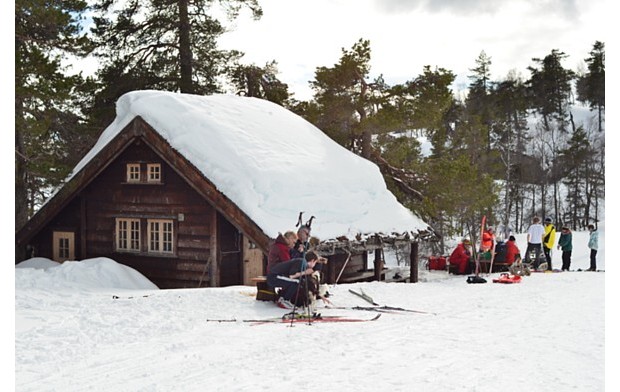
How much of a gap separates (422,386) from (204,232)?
11.2 m

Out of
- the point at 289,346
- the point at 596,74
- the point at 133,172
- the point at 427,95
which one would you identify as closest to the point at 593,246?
the point at 427,95

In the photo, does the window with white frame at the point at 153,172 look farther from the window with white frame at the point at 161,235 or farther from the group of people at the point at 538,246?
the group of people at the point at 538,246

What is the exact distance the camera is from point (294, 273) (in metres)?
11.1

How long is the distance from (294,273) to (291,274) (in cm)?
7

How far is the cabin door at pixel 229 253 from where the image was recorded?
16.9 m

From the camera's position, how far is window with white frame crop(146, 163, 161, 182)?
17750 millimetres

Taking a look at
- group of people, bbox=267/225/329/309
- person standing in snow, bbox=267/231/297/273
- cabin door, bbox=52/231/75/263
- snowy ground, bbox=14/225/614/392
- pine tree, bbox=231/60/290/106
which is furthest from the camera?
pine tree, bbox=231/60/290/106

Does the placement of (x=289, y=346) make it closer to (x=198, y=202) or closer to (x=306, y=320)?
(x=306, y=320)

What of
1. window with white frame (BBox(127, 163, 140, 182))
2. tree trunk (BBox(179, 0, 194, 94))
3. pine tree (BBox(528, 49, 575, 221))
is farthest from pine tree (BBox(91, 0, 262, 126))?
pine tree (BBox(528, 49, 575, 221))

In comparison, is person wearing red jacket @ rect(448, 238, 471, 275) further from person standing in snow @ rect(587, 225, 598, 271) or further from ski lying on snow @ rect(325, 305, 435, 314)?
ski lying on snow @ rect(325, 305, 435, 314)

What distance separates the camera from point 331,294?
12.9 m

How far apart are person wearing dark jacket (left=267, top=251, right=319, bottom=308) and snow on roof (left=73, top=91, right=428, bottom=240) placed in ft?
11.7
